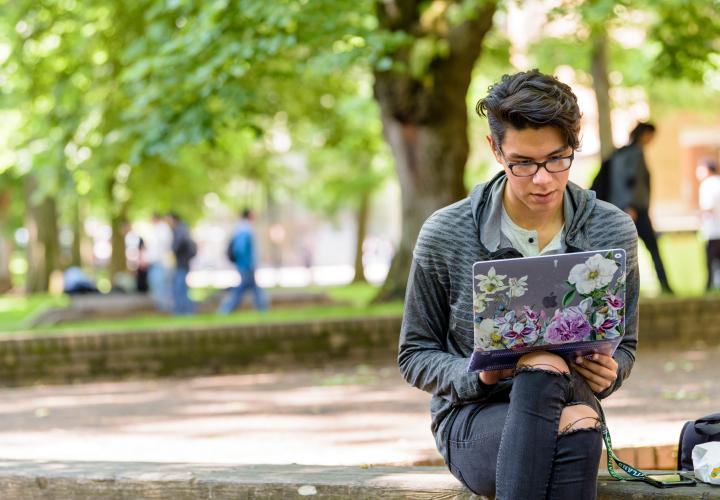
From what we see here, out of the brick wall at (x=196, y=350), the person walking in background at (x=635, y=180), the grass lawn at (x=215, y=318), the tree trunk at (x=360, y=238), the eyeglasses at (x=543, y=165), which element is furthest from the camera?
the tree trunk at (x=360, y=238)

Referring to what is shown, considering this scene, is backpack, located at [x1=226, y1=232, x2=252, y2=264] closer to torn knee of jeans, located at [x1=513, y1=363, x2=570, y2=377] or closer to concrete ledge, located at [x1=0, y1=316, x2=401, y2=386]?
concrete ledge, located at [x1=0, y1=316, x2=401, y2=386]

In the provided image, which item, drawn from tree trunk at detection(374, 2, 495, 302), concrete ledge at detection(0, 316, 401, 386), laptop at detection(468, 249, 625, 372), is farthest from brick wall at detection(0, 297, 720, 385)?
laptop at detection(468, 249, 625, 372)

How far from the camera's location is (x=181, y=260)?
18734mm

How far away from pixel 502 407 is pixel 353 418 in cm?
456

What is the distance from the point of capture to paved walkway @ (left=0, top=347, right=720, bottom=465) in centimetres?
688

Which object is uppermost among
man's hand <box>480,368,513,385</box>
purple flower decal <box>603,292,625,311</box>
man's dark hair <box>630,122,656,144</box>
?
man's dark hair <box>630,122,656,144</box>

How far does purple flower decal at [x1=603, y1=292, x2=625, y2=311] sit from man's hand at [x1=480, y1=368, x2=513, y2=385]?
0.36 meters

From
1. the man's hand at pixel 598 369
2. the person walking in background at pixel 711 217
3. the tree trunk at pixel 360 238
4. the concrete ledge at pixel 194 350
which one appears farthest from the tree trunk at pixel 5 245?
the man's hand at pixel 598 369

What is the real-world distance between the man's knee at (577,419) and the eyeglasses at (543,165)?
68cm

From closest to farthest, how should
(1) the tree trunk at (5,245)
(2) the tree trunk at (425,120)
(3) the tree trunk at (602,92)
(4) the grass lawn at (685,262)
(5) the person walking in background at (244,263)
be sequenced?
(2) the tree trunk at (425,120) → (5) the person walking in background at (244,263) → (4) the grass lawn at (685,262) → (3) the tree trunk at (602,92) → (1) the tree trunk at (5,245)

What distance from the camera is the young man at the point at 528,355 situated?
3.45 meters

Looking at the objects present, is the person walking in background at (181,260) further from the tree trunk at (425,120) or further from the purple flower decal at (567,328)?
the purple flower decal at (567,328)

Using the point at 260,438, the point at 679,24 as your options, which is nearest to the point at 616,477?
the point at 260,438

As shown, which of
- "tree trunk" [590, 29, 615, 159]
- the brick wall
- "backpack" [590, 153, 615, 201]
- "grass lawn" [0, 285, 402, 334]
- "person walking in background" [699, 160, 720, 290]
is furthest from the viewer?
"tree trunk" [590, 29, 615, 159]
